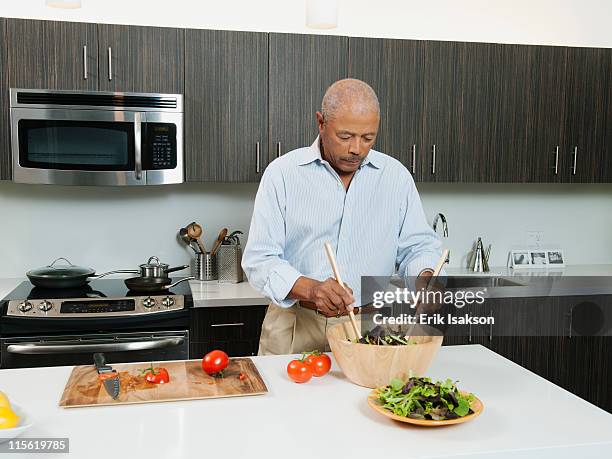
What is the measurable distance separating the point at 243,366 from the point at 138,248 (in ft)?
6.65

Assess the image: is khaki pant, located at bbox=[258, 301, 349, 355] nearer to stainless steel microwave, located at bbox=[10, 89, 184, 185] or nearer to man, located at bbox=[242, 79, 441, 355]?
man, located at bbox=[242, 79, 441, 355]

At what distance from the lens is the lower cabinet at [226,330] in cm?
329

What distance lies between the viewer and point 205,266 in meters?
3.78

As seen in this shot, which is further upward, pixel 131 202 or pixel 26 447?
pixel 131 202

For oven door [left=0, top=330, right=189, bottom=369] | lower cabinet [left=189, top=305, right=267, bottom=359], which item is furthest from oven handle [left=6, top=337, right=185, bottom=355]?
lower cabinet [left=189, top=305, right=267, bottom=359]

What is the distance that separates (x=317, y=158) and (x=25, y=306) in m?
1.59

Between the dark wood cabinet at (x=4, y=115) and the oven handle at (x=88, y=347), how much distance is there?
0.85m

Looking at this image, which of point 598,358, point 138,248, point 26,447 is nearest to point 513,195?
point 598,358

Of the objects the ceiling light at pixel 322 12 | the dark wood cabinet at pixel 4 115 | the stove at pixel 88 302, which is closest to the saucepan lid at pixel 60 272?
the stove at pixel 88 302

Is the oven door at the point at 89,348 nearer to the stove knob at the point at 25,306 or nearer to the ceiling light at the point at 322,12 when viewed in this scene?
the stove knob at the point at 25,306

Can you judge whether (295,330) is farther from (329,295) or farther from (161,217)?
(161,217)

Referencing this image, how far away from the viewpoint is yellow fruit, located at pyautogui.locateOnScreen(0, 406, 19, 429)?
1499 mm

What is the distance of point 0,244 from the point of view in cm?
376

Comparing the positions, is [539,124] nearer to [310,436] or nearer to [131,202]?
[131,202]
